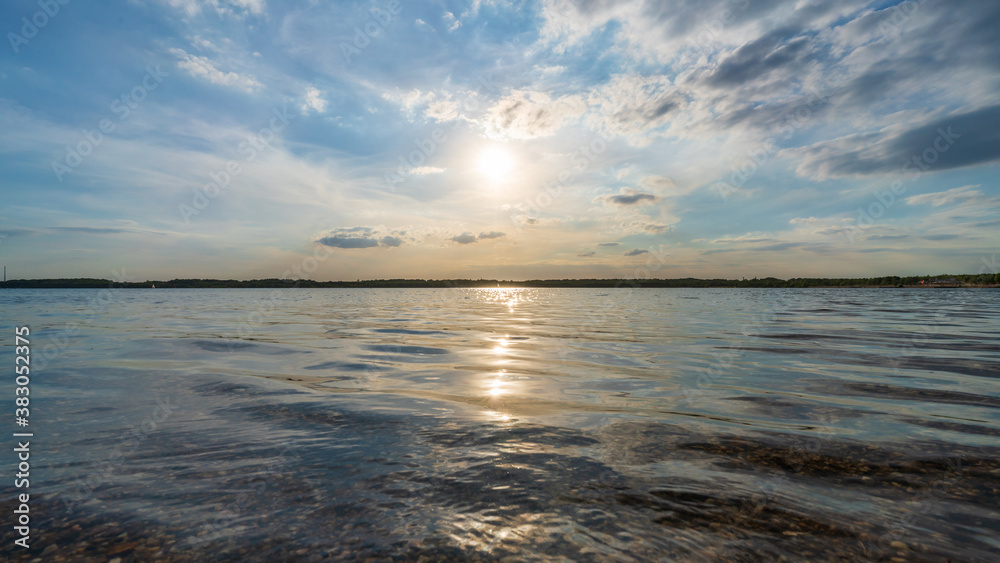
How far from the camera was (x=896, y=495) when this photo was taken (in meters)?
Result: 4.83

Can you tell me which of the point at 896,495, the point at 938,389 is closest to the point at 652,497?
the point at 896,495

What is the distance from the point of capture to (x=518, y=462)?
5695 millimetres

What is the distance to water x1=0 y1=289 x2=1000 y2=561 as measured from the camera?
12.8 feet

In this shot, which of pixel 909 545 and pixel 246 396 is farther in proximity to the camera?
pixel 246 396

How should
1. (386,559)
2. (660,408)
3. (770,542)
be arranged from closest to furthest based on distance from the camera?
(386,559), (770,542), (660,408)

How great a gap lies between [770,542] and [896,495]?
2.16 meters

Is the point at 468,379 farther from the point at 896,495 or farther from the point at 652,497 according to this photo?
the point at 896,495

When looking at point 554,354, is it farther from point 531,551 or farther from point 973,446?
point 531,551

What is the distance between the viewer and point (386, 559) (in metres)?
3.61

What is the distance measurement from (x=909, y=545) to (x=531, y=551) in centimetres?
322

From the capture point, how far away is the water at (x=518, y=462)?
3.90 m

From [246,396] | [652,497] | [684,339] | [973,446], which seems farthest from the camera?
[684,339]

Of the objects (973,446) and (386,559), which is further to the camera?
(973,446)

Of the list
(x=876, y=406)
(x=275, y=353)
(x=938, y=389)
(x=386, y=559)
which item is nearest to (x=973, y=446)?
(x=876, y=406)
